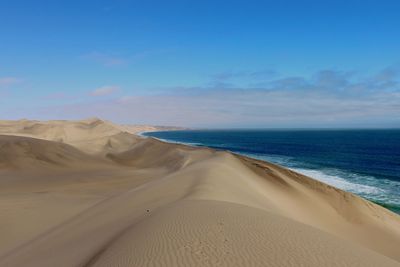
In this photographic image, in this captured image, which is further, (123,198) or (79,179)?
(79,179)

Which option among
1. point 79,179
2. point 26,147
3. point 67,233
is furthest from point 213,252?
point 26,147

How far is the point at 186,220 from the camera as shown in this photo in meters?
9.23

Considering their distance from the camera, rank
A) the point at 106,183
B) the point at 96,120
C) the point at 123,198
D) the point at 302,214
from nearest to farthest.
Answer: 1. the point at 123,198
2. the point at 302,214
3. the point at 106,183
4. the point at 96,120

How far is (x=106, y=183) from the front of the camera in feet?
83.1

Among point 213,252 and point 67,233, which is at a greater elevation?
point 213,252

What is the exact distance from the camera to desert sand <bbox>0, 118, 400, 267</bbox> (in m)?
7.09

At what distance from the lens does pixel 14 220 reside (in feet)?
48.5

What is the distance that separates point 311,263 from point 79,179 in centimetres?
2330

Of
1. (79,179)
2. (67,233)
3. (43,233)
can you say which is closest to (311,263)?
(67,233)

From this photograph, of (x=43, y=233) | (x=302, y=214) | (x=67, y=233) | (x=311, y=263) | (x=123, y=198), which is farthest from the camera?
(x=302, y=214)

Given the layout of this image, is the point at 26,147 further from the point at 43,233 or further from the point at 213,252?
the point at 213,252

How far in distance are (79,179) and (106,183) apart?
2.77 metres

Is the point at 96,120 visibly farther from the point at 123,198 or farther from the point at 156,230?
the point at 156,230

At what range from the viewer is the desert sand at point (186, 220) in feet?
23.3
